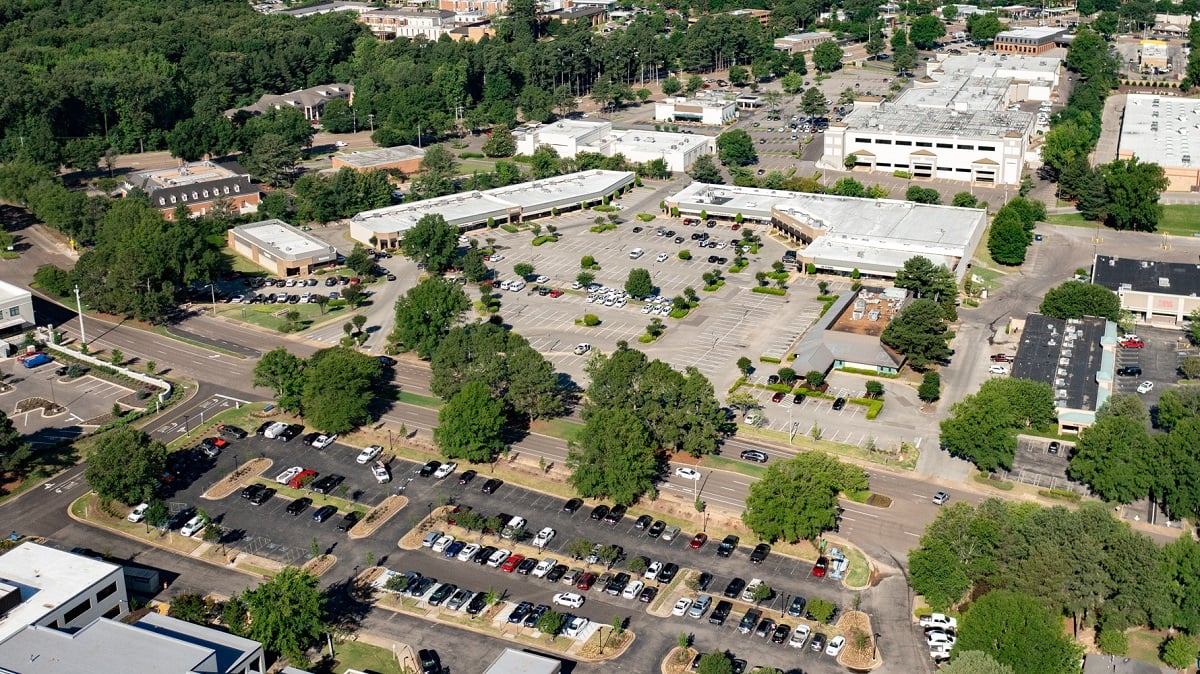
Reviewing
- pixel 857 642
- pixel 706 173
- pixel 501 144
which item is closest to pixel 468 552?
pixel 857 642

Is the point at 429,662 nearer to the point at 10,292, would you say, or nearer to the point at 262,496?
the point at 262,496

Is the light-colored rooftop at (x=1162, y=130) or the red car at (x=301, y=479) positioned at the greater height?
the light-colored rooftop at (x=1162, y=130)

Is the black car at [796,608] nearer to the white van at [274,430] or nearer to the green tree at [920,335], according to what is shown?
the green tree at [920,335]

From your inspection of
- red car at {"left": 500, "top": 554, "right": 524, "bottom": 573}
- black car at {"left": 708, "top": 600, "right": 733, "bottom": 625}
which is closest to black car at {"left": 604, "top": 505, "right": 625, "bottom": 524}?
red car at {"left": 500, "top": 554, "right": 524, "bottom": 573}

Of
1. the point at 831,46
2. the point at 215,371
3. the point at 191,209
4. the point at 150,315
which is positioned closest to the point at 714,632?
the point at 215,371

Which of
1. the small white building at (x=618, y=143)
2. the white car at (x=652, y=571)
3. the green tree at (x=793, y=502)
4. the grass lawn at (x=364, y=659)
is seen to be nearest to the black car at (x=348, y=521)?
the grass lawn at (x=364, y=659)

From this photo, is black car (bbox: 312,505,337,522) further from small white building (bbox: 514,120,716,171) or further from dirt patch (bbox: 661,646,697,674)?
small white building (bbox: 514,120,716,171)

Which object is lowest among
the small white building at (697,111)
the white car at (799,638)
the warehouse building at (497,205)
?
the white car at (799,638)
